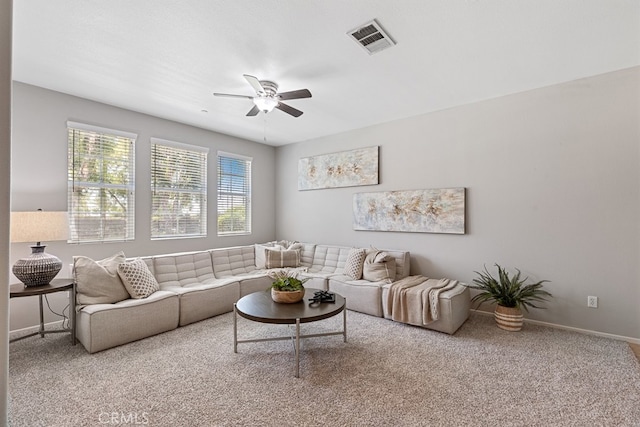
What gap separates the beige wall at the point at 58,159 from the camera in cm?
317

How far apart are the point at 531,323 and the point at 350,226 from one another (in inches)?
109

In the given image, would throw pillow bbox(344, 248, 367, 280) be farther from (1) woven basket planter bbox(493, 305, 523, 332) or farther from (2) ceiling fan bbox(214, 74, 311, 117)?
(2) ceiling fan bbox(214, 74, 311, 117)

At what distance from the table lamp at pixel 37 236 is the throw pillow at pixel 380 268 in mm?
3531

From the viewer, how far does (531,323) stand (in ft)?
11.1

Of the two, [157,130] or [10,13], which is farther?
[157,130]

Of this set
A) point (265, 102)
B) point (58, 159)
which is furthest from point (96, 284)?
point (265, 102)

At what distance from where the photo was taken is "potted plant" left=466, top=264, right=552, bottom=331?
10.4ft

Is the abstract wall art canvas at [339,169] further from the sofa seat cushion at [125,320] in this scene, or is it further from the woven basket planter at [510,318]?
the sofa seat cushion at [125,320]

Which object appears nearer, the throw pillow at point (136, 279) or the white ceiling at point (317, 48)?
the white ceiling at point (317, 48)

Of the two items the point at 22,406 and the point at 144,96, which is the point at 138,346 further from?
the point at 144,96

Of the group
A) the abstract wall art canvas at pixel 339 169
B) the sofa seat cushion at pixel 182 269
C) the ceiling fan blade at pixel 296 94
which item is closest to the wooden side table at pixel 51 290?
the sofa seat cushion at pixel 182 269

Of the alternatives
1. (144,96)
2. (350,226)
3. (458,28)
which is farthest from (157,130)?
(458,28)

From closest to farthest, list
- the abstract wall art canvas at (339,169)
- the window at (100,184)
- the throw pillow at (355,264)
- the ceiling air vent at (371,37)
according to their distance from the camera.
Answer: the ceiling air vent at (371,37)
the window at (100,184)
the throw pillow at (355,264)
the abstract wall art canvas at (339,169)

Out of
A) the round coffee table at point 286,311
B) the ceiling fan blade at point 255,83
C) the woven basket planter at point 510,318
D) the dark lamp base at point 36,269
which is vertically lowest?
the woven basket planter at point 510,318
